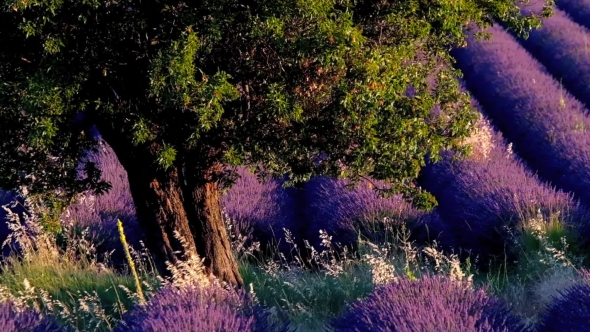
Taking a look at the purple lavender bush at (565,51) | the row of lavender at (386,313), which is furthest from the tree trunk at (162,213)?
the purple lavender bush at (565,51)

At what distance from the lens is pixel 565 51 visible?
653 inches

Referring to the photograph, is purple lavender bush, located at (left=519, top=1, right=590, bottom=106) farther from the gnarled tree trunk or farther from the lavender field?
the gnarled tree trunk

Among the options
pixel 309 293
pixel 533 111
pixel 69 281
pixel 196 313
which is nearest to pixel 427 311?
pixel 196 313

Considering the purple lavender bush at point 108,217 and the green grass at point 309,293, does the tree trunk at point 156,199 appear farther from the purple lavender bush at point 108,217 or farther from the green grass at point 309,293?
the purple lavender bush at point 108,217

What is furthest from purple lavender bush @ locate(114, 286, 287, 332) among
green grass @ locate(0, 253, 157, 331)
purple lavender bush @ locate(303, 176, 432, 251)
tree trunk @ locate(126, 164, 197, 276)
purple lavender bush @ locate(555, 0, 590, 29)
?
purple lavender bush @ locate(555, 0, 590, 29)

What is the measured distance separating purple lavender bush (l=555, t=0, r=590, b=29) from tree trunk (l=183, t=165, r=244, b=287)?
1625 cm

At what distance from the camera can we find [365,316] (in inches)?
191

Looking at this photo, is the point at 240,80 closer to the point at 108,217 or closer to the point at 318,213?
the point at 318,213

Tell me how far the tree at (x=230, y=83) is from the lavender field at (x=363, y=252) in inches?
27.3

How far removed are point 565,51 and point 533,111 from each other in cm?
444

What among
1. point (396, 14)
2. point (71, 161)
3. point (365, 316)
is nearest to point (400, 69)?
point (396, 14)

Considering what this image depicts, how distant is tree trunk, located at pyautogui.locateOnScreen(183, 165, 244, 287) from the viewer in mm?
6586

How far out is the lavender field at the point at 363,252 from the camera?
16.3 feet

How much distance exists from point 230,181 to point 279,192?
4454 millimetres
